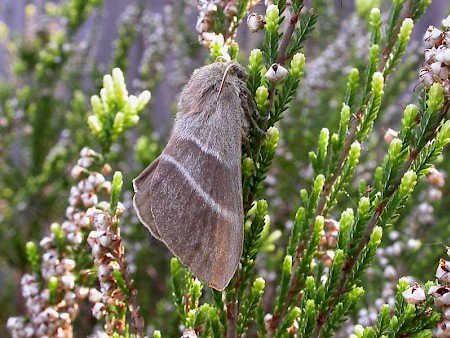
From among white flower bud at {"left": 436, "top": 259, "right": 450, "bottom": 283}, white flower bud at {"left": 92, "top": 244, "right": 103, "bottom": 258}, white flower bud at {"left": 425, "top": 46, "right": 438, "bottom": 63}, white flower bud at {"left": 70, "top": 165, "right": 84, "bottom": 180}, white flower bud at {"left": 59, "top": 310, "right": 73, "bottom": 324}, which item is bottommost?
white flower bud at {"left": 59, "top": 310, "right": 73, "bottom": 324}

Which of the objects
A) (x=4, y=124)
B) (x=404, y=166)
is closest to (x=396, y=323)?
(x=404, y=166)

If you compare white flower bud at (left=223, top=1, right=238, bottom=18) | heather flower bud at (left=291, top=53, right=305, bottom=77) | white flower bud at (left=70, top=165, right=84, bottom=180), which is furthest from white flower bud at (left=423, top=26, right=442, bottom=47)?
white flower bud at (left=70, top=165, right=84, bottom=180)

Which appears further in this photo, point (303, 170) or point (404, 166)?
point (303, 170)

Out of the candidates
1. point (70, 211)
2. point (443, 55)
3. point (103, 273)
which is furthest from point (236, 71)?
point (70, 211)

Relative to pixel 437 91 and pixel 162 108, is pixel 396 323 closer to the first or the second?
pixel 437 91

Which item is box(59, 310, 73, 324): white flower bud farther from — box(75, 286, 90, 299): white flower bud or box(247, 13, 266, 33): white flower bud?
box(247, 13, 266, 33): white flower bud

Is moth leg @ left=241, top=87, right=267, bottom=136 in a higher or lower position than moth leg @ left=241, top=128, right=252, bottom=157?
higher
